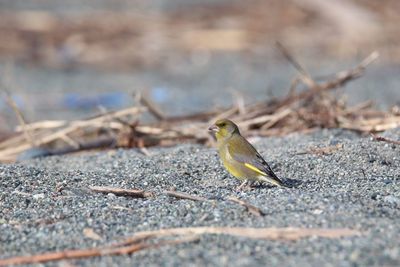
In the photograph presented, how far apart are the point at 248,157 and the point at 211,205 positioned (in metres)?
0.93

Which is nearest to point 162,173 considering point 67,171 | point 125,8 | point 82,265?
point 67,171

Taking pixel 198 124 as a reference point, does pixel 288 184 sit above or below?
above

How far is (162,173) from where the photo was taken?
21.8 ft

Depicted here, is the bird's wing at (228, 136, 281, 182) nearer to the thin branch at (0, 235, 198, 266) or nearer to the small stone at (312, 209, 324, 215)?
the small stone at (312, 209, 324, 215)

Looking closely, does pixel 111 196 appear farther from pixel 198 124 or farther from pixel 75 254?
pixel 198 124

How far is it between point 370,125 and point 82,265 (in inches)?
177

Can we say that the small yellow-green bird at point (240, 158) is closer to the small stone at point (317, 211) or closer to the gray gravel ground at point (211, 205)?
the gray gravel ground at point (211, 205)

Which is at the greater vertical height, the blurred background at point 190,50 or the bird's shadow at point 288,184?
the bird's shadow at point 288,184

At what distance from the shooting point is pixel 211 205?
17.7 feet

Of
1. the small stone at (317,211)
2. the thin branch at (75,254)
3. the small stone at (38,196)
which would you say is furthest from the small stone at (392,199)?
the small stone at (38,196)

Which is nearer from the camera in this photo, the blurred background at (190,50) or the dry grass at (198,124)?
the dry grass at (198,124)

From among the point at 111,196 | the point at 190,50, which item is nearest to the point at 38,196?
the point at 111,196

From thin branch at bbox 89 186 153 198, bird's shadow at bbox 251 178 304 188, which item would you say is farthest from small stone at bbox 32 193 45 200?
bird's shadow at bbox 251 178 304 188

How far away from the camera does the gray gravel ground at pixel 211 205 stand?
176 inches
